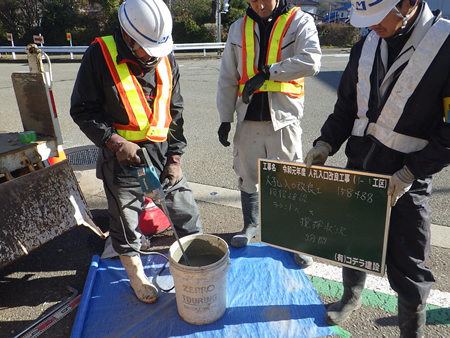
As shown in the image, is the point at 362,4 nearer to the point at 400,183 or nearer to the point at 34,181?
the point at 400,183

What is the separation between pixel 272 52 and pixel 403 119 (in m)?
1.29

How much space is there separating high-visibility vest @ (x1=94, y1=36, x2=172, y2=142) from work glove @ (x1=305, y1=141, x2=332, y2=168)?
3.32 ft

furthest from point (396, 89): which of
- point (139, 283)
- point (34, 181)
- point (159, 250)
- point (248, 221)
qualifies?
point (34, 181)

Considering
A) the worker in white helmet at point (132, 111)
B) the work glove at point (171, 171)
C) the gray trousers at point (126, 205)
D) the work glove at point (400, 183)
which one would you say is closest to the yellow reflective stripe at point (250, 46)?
the worker in white helmet at point (132, 111)

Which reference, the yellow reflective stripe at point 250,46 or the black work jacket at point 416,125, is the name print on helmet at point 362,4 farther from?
the yellow reflective stripe at point 250,46

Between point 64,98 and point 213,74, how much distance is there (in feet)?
17.2

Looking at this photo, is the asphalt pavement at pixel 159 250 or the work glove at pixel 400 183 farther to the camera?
the asphalt pavement at pixel 159 250

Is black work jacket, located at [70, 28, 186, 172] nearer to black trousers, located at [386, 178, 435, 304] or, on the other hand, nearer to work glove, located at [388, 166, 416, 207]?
work glove, located at [388, 166, 416, 207]

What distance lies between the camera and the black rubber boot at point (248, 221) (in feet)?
10.00

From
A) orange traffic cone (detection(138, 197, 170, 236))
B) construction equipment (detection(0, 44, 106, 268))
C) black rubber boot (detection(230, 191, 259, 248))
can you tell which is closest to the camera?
construction equipment (detection(0, 44, 106, 268))

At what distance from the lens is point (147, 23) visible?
80.7 inches

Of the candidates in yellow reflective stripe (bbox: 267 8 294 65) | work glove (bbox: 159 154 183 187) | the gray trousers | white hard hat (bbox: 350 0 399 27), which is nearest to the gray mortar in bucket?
the gray trousers

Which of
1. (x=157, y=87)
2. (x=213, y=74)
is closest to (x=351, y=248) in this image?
(x=157, y=87)

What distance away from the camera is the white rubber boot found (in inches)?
97.0
